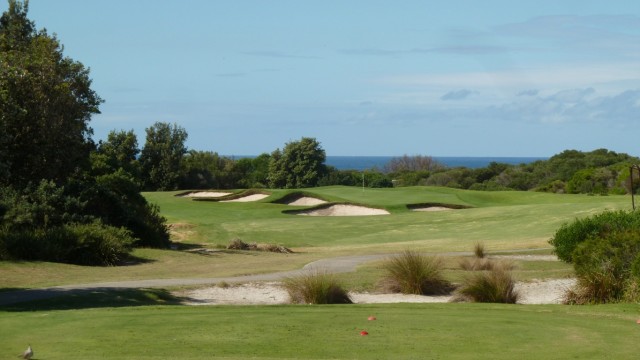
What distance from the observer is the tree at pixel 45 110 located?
28.8 meters

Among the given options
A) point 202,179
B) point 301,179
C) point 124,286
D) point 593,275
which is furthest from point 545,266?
point 301,179

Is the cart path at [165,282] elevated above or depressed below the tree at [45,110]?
below

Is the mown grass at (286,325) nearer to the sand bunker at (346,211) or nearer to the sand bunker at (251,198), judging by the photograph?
the sand bunker at (346,211)

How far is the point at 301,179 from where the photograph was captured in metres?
93.6

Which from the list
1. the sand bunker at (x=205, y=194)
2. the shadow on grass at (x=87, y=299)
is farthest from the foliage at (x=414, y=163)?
the shadow on grass at (x=87, y=299)

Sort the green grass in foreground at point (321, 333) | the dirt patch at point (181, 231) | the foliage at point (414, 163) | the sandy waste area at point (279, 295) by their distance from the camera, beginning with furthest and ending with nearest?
the foliage at point (414, 163), the dirt patch at point (181, 231), the sandy waste area at point (279, 295), the green grass in foreground at point (321, 333)

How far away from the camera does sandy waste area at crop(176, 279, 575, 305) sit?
1983 cm

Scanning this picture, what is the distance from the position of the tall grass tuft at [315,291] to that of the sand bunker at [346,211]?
3635 cm

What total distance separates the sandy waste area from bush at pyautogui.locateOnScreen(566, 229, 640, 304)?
885mm

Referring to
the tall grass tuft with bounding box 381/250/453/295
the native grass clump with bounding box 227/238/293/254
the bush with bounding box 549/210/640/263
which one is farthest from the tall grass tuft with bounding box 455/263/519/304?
the native grass clump with bounding box 227/238/293/254

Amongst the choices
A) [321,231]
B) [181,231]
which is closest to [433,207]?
[321,231]

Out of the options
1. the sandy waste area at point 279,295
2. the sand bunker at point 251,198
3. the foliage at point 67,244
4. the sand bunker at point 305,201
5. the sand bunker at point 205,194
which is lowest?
the sandy waste area at point 279,295

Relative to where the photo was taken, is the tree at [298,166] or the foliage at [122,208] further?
the tree at [298,166]

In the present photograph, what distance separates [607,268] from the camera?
18.8 m
